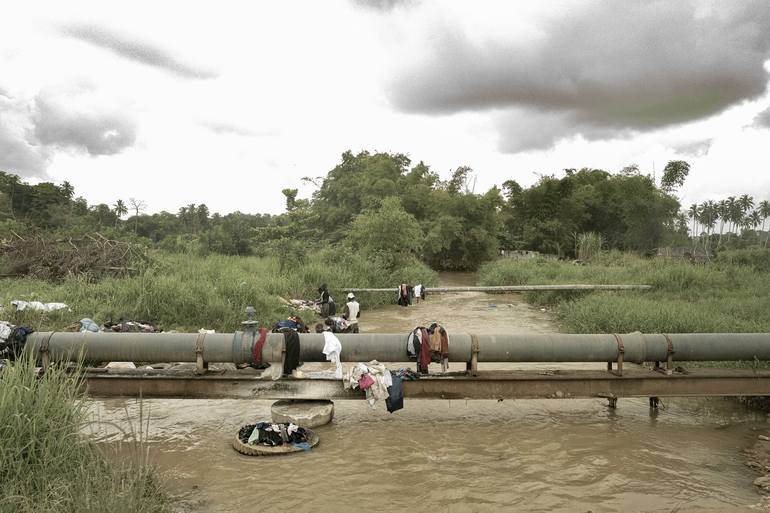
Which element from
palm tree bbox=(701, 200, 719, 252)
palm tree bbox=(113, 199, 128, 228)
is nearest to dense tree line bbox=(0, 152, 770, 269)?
palm tree bbox=(113, 199, 128, 228)

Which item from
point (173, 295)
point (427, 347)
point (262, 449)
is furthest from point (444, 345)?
point (173, 295)

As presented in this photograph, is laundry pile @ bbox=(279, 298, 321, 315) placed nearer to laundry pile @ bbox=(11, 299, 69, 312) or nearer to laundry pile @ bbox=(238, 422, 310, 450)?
laundry pile @ bbox=(11, 299, 69, 312)

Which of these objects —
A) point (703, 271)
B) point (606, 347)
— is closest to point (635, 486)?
point (606, 347)

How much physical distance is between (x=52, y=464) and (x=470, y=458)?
3.88 m

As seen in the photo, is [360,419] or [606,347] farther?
[360,419]

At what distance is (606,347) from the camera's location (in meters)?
5.86

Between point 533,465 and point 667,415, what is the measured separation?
112 inches

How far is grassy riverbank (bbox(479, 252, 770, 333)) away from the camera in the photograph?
9633 millimetres

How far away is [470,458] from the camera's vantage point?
5.24 meters

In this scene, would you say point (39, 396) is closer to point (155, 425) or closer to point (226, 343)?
point (226, 343)

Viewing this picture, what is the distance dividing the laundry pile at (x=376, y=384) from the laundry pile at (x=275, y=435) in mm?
760

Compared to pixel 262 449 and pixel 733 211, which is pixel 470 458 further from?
pixel 733 211

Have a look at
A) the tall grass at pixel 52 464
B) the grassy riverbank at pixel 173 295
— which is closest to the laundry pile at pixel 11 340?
the tall grass at pixel 52 464

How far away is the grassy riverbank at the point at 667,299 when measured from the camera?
963 cm
